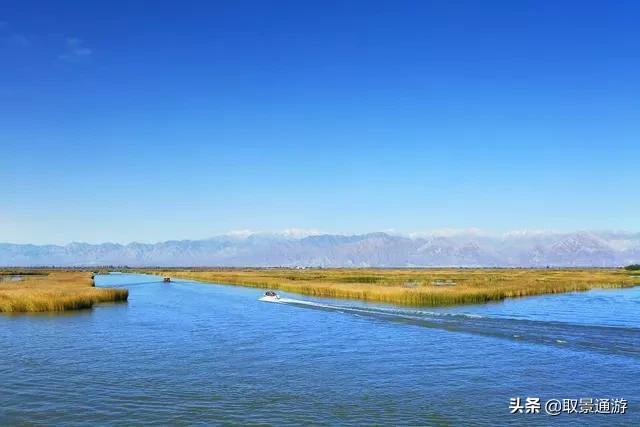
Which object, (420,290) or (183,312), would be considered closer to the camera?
(183,312)

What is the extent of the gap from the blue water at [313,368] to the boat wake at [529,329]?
0.45 ft

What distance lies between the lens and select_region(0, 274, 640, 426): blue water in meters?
20.9

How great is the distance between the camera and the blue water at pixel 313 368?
20891mm

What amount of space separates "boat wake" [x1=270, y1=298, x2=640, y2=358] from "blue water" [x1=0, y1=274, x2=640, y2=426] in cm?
14

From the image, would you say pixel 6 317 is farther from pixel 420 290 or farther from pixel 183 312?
pixel 420 290

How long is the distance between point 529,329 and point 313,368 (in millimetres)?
19456

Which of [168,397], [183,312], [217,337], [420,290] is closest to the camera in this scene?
[168,397]

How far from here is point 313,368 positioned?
28484 millimetres

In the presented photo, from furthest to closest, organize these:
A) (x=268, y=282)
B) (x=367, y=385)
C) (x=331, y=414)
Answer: (x=268, y=282) → (x=367, y=385) → (x=331, y=414)

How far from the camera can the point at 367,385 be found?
25.0m

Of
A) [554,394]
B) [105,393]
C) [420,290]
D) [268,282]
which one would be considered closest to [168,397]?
[105,393]

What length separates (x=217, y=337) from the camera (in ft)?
127

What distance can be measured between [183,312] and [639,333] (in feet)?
128

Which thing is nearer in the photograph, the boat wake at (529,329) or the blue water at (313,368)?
the blue water at (313,368)
